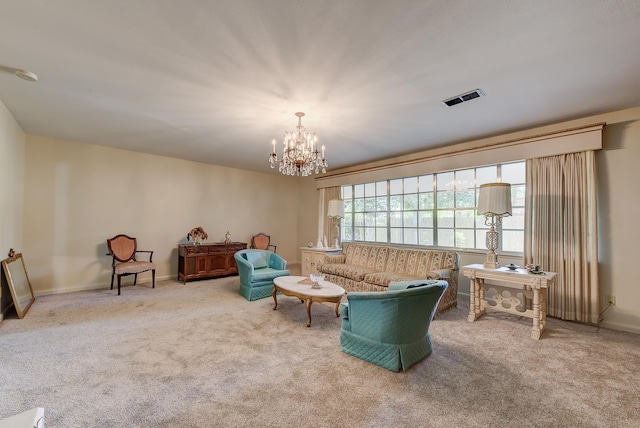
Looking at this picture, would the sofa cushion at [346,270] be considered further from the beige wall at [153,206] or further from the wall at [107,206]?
the wall at [107,206]

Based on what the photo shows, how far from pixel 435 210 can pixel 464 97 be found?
8.11 ft

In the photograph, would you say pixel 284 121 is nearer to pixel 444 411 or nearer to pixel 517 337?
pixel 444 411

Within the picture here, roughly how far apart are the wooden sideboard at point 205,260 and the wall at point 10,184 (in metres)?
2.33

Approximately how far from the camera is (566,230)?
3.55m

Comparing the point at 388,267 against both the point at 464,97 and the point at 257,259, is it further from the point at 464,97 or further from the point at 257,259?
the point at 464,97

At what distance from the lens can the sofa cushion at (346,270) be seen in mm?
4453

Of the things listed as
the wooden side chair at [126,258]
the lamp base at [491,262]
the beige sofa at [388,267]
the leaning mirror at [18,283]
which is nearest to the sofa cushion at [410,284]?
the beige sofa at [388,267]

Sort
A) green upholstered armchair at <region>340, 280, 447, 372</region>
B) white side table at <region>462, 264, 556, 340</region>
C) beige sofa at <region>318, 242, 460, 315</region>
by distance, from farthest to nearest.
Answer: beige sofa at <region>318, 242, 460, 315</region>
white side table at <region>462, 264, 556, 340</region>
green upholstered armchair at <region>340, 280, 447, 372</region>

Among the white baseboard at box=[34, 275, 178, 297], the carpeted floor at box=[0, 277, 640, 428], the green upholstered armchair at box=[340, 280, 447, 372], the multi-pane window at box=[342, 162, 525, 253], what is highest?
the multi-pane window at box=[342, 162, 525, 253]

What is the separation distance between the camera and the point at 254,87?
275 cm

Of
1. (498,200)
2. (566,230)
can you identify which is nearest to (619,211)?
(566,230)

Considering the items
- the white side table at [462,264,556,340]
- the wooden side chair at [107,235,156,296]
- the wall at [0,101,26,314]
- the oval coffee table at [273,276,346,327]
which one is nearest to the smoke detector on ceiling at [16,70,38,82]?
the wall at [0,101,26,314]

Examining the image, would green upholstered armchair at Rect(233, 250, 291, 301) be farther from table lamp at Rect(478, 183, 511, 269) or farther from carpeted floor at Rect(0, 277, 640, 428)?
table lamp at Rect(478, 183, 511, 269)

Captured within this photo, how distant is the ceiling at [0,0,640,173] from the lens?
1.79 metres
